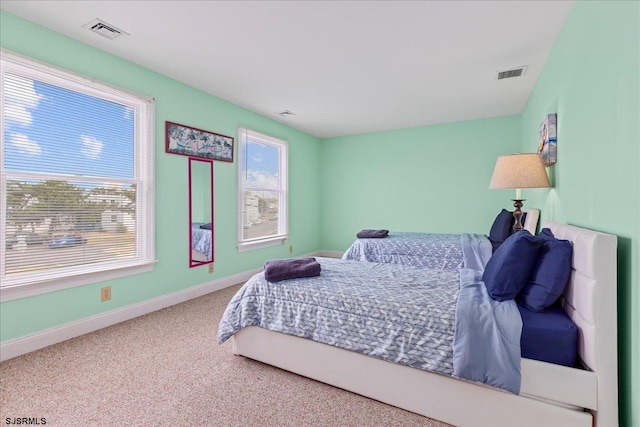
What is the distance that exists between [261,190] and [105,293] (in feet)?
8.40

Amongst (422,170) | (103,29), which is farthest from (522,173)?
(103,29)

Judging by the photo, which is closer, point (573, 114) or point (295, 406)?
point (295, 406)

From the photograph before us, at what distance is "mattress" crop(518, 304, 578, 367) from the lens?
4.37 ft

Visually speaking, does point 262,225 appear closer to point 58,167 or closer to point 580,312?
point 58,167

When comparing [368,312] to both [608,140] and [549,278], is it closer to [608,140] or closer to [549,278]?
[549,278]

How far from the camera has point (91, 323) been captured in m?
2.62

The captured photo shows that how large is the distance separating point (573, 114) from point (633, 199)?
1.07 m

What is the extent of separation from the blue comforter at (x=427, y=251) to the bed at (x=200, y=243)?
6.12ft

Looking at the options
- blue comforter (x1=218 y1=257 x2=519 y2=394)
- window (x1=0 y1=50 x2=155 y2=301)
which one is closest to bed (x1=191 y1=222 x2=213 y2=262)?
window (x1=0 y1=50 x2=155 y2=301)

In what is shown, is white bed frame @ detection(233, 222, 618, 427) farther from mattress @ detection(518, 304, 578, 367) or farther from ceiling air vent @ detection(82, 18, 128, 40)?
ceiling air vent @ detection(82, 18, 128, 40)

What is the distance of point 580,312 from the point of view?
1.35 meters

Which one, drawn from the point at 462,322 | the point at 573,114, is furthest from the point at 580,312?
the point at 573,114

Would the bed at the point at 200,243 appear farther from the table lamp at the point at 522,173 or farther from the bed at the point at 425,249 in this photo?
the table lamp at the point at 522,173

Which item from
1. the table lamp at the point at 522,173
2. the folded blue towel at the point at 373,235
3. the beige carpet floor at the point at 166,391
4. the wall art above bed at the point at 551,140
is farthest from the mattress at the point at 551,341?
the folded blue towel at the point at 373,235
